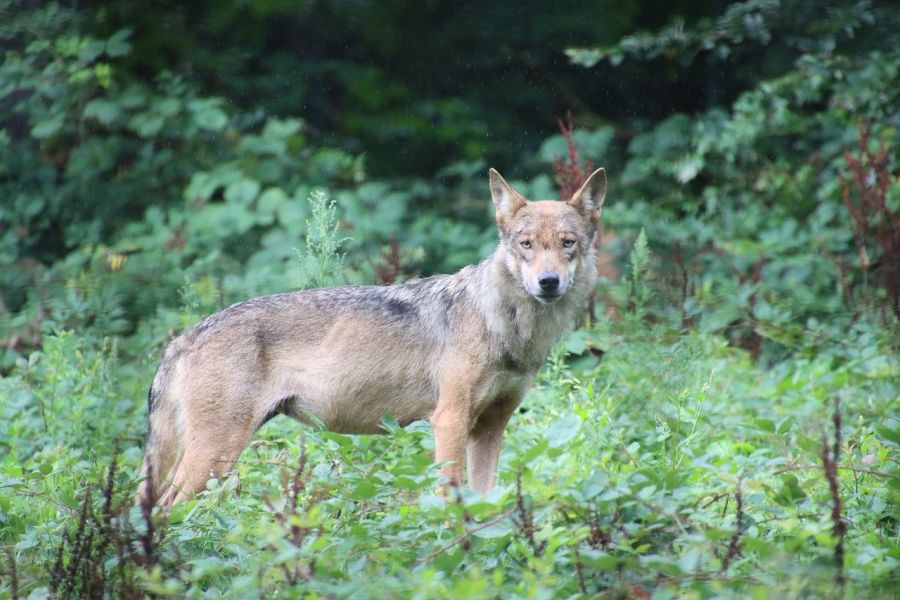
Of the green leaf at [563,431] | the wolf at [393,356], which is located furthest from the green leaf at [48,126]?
the green leaf at [563,431]

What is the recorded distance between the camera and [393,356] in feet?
17.8

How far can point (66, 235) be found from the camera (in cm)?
1062

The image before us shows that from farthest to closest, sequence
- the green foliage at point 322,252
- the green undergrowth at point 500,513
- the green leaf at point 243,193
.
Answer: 1. the green leaf at point 243,193
2. the green foliage at point 322,252
3. the green undergrowth at point 500,513

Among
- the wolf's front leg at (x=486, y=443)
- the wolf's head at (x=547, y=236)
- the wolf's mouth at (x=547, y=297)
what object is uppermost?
the wolf's head at (x=547, y=236)

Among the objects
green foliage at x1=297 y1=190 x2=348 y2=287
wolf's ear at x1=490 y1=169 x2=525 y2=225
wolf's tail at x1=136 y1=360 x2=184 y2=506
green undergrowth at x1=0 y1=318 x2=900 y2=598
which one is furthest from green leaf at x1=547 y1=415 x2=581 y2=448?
green foliage at x1=297 y1=190 x2=348 y2=287

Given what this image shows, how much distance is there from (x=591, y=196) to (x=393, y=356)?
4.32ft

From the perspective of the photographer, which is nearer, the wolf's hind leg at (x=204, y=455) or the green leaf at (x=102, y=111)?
the wolf's hind leg at (x=204, y=455)

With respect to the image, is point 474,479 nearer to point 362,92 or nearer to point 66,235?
point 66,235

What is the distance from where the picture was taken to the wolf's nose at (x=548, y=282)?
5.01 meters

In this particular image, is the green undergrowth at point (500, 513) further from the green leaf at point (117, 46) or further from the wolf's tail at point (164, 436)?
the green leaf at point (117, 46)

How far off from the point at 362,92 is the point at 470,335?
7.44 metres

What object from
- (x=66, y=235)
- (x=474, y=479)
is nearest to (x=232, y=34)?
(x=66, y=235)

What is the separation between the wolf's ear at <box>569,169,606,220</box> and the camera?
5.43 metres

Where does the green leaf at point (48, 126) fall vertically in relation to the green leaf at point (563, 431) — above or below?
below
